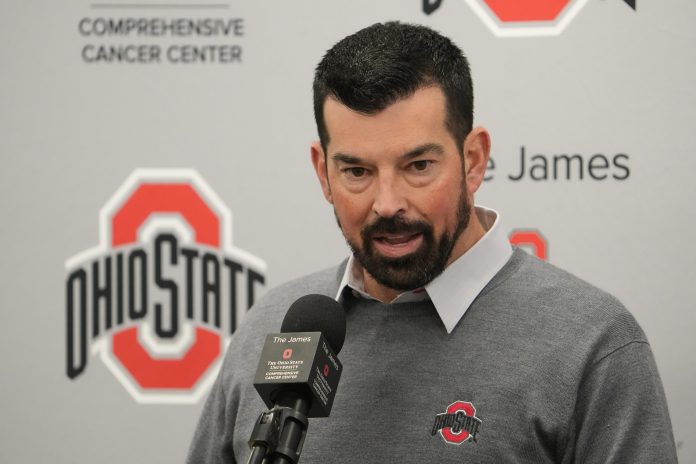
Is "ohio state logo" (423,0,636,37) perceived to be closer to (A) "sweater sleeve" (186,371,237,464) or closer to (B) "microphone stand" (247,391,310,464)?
(A) "sweater sleeve" (186,371,237,464)

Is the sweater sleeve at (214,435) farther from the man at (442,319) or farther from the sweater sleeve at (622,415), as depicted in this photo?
the sweater sleeve at (622,415)

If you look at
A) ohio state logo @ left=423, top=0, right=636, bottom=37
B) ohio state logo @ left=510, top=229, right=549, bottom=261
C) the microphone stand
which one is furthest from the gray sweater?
ohio state logo @ left=423, top=0, right=636, bottom=37

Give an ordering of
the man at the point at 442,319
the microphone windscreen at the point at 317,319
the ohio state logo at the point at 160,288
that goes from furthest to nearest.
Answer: the ohio state logo at the point at 160,288, the man at the point at 442,319, the microphone windscreen at the point at 317,319

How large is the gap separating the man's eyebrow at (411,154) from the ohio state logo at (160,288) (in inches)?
29.7

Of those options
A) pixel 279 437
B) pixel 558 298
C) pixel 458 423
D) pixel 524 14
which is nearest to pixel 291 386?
pixel 279 437

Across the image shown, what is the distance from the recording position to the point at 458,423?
1193 mm

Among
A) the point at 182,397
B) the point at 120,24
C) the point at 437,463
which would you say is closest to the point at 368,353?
the point at 437,463

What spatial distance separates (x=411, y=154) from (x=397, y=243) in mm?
117

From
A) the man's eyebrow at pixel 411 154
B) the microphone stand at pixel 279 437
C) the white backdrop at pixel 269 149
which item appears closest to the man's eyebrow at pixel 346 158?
the man's eyebrow at pixel 411 154

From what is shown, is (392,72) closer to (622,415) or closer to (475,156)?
(475,156)

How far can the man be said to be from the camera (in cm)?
117

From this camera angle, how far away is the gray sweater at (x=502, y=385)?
45.7 inches

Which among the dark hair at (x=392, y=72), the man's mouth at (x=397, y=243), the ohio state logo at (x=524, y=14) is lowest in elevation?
the man's mouth at (x=397, y=243)

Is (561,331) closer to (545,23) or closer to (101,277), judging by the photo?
(545,23)
